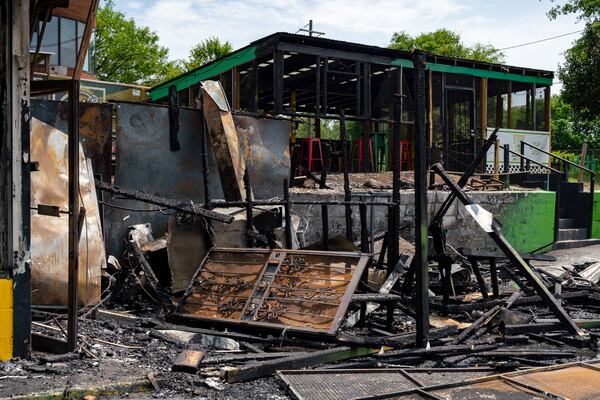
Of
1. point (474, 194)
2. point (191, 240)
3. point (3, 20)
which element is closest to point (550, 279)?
point (474, 194)

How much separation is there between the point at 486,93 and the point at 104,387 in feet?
53.6

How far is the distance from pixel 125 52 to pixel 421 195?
148 ft

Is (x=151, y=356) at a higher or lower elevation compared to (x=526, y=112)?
lower

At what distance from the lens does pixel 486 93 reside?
59.7 feet

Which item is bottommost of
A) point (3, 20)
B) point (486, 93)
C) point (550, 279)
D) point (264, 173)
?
point (550, 279)

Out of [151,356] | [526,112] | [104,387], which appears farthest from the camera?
[526,112]

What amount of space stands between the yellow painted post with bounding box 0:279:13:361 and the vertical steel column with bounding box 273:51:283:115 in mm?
10165

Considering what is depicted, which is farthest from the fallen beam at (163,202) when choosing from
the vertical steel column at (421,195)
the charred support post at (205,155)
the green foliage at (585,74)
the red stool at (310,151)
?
the green foliage at (585,74)

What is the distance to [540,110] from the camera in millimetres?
19734

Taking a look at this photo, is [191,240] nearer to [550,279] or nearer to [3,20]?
[3,20]

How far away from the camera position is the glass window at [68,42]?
75.4 ft

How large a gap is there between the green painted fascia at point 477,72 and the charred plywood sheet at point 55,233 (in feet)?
38.0

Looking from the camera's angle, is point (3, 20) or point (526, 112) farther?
point (526, 112)

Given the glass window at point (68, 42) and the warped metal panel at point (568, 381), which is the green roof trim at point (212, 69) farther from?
the warped metal panel at point (568, 381)
